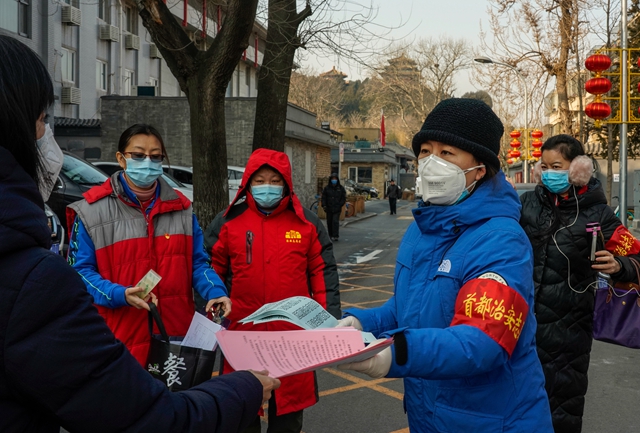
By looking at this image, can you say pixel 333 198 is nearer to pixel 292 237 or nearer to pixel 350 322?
pixel 292 237

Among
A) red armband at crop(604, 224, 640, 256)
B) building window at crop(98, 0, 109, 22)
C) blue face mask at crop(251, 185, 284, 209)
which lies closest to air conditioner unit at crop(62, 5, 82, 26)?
building window at crop(98, 0, 109, 22)

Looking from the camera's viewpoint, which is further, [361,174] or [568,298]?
[361,174]

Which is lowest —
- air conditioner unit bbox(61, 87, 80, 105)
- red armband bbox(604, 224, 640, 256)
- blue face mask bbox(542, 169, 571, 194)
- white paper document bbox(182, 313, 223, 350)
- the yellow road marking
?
the yellow road marking

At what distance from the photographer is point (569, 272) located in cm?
402

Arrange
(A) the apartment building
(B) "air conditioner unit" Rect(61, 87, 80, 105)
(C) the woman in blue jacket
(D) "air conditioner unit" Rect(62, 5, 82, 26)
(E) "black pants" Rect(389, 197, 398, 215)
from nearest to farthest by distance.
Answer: (C) the woman in blue jacket
(A) the apartment building
(D) "air conditioner unit" Rect(62, 5, 82, 26)
(B) "air conditioner unit" Rect(61, 87, 80, 105)
(E) "black pants" Rect(389, 197, 398, 215)

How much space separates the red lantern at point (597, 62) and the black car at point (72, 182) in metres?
10.8

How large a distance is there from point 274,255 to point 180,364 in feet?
4.38

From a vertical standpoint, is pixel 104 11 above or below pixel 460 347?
above

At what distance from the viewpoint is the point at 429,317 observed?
2289mm

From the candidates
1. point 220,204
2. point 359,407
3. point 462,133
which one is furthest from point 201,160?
point 462,133

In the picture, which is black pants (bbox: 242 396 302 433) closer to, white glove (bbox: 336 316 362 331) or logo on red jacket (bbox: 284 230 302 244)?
logo on red jacket (bbox: 284 230 302 244)

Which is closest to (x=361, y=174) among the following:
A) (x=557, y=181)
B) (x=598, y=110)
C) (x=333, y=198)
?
(x=333, y=198)

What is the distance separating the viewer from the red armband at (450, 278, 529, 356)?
2.03 metres

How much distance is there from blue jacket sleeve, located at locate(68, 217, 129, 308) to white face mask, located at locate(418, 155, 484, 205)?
1.65 m
